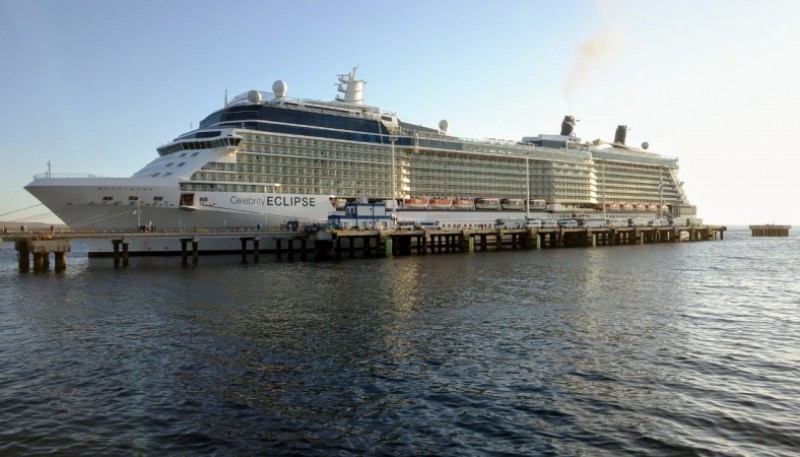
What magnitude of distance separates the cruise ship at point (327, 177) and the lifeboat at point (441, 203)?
45mm

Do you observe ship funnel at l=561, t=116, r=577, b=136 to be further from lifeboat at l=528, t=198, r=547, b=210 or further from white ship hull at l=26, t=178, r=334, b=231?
white ship hull at l=26, t=178, r=334, b=231

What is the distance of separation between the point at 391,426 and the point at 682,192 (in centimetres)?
12351

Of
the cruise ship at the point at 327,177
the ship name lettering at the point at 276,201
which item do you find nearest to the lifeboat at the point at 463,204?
the cruise ship at the point at 327,177

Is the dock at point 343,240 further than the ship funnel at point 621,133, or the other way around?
the ship funnel at point 621,133

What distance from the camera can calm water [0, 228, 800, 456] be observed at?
1140cm

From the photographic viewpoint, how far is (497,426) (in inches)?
470

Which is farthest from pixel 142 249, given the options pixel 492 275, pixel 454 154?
pixel 454 154

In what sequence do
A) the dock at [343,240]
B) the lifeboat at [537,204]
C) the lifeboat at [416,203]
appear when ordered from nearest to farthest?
the dock at [343,240]
the lifeboat at [416,203]
the lifeboat at [537,204]

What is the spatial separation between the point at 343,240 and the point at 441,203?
16730 millimetres

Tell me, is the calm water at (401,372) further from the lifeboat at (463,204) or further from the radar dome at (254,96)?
the lifeboat at (463,204)

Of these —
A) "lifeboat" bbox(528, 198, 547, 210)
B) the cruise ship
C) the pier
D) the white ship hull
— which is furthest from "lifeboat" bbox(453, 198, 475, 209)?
the pier

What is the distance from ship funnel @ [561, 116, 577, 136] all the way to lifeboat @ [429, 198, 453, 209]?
40.5 metres

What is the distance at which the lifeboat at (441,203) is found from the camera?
260 ft

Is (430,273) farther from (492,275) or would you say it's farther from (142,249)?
(142,249)
